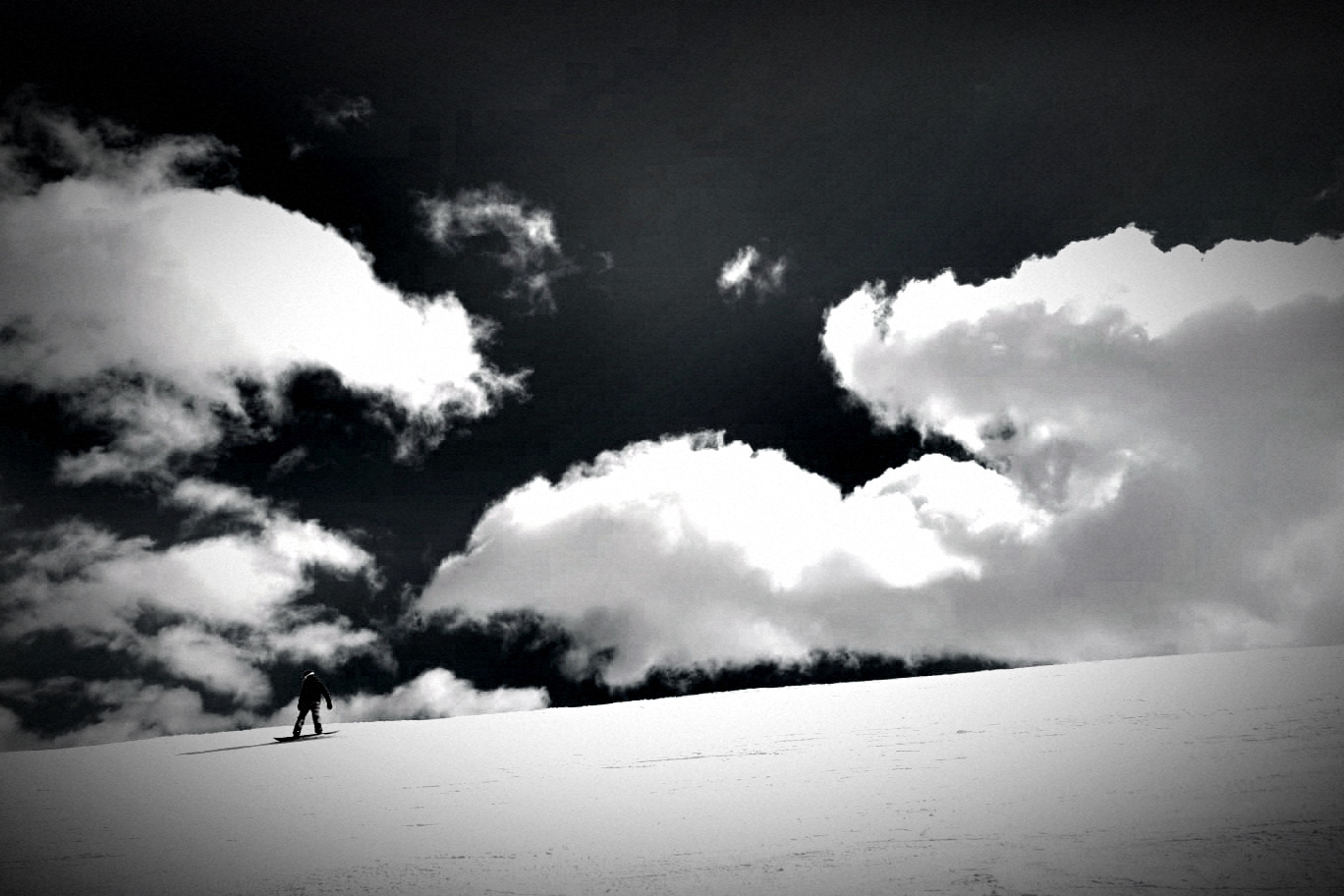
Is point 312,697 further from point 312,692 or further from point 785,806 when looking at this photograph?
point 785,806

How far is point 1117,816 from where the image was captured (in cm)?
697

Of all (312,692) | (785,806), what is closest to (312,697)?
(312,692)

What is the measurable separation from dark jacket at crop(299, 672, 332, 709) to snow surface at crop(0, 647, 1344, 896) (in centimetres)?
327

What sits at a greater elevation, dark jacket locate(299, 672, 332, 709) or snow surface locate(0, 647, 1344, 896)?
dark jacket locate(299, 672, 332, 709)

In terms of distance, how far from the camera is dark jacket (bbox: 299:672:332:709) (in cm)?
1794

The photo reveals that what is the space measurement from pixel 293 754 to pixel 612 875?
11331 millimetres

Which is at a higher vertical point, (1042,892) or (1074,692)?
(1074,692)

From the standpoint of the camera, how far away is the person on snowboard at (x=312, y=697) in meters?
17.8

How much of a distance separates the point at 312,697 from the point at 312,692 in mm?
130

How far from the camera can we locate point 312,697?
1808 cm

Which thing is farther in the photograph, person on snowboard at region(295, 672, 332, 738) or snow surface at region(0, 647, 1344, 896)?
person on snowboard at region(295, 672, 332, 738)

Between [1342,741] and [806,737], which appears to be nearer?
[1342,741]

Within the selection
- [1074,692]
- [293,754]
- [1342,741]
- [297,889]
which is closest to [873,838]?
[297,889]

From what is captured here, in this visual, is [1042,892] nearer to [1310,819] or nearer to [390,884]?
[1310,819]
